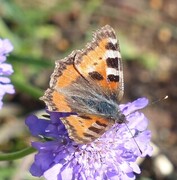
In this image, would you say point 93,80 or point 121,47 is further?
point 121,47

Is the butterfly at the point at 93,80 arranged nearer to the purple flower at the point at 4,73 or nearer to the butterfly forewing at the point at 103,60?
the butterfly forewing at the point at 103,60

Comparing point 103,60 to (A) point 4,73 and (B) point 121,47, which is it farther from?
(B) point 121,47

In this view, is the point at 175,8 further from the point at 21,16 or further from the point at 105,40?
the point at 105,40

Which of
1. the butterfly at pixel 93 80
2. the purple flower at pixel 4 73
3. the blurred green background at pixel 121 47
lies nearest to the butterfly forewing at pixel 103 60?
the butterfly at pixel 93 80

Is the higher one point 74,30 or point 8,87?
point 74,30

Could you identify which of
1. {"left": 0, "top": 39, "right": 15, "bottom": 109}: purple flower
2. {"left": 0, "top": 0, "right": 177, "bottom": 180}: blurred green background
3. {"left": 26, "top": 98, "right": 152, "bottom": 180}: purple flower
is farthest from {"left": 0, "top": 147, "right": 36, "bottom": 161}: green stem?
{"left": 0, "top": 0, "right": 177, "bottom": 180}: blurred green background

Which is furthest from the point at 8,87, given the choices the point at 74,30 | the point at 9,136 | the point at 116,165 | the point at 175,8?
the point at 175,8

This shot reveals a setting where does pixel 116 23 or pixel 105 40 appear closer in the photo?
pixel 105 40

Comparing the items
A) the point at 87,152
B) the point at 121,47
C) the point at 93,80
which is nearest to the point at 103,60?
the point at 93,80
